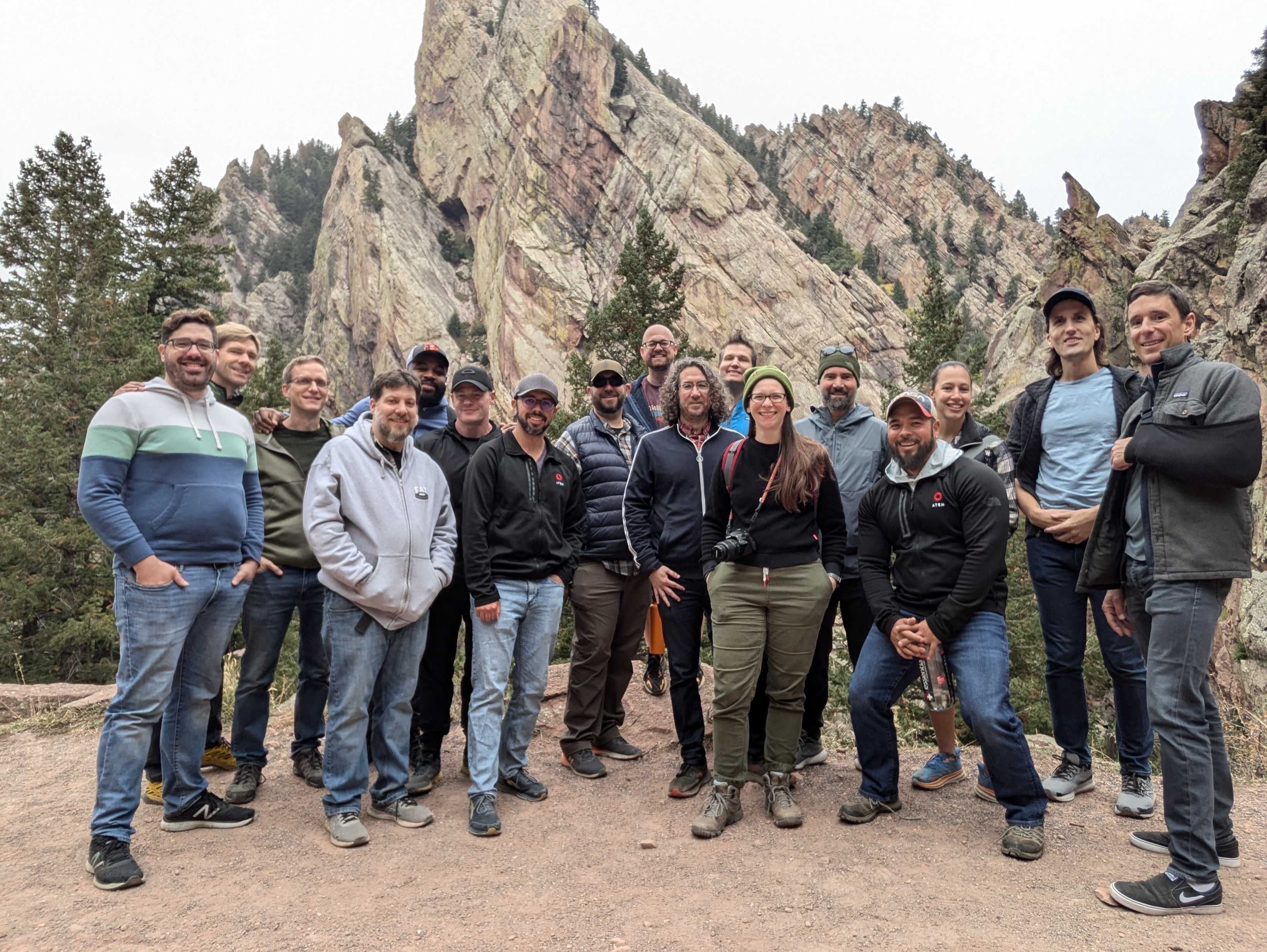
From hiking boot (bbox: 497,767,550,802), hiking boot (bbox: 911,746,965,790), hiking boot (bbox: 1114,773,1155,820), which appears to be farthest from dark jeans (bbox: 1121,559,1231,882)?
hiking boot (bbox: 497,767,550,802)

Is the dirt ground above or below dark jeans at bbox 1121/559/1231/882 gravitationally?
below

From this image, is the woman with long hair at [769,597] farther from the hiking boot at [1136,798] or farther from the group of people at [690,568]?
the hiking boot at [1136,798]

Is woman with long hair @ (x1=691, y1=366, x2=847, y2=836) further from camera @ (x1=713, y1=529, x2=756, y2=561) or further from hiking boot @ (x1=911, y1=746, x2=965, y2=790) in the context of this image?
hiking boot @ (x1=911, y1=746, x2=965, y2=790)

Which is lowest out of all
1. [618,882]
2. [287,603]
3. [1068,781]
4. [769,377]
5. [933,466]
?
[618,882]

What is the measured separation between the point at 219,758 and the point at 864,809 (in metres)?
4.37

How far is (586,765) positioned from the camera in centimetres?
523

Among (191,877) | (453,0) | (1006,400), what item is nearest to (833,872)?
(191,877)

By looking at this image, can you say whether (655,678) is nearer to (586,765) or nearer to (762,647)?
(586,765)

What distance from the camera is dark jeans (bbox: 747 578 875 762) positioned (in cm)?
482

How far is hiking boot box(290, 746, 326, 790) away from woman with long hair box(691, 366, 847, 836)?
2599 mm

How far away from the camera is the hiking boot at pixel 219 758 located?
17.3ft

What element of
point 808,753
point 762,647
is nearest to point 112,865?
point 762,647

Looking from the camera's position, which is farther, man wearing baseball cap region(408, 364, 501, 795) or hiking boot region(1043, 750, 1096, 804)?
man wearing baseball cap region(408, 364, 501, 795)

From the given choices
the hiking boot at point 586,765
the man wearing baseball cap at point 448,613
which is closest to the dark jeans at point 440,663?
the man wearing baseball cap at point 448,613
